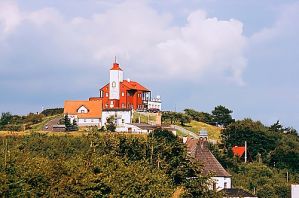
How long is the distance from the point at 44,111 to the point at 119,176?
5590 centimetres

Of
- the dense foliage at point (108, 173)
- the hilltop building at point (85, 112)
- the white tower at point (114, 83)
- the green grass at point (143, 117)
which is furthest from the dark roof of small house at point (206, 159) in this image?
the white tower at point (114, 83)

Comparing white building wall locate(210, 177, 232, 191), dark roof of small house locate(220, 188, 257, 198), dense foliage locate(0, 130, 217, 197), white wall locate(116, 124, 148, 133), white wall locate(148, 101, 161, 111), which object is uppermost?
A: white wall locate(148, 101, 161, 111)

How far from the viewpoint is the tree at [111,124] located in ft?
248

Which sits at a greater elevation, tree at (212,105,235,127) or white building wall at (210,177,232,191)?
tree at (212,105,235,127)

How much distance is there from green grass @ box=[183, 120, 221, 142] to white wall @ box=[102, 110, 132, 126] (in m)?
7.93

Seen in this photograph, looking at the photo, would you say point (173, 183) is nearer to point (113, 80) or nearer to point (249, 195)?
point (249, 195)

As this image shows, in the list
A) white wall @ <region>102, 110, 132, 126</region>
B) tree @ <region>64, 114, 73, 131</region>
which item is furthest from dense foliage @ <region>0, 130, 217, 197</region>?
white wall @ <region>102, 110, 132, 126</region>

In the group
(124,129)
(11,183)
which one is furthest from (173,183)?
(124,129)

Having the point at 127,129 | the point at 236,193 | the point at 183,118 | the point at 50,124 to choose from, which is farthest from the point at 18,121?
the point at 236,193

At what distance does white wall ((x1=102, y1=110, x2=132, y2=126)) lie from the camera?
80062 mm

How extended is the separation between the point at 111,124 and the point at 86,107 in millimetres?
5744

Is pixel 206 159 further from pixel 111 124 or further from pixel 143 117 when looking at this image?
pixel 143 117

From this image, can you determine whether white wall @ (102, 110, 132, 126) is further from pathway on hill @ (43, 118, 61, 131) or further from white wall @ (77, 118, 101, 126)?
pathway on hill @ (43, 118, 61, 131)

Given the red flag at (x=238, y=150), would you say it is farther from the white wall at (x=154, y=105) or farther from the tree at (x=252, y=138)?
the white wall at (x=154, y=105)
